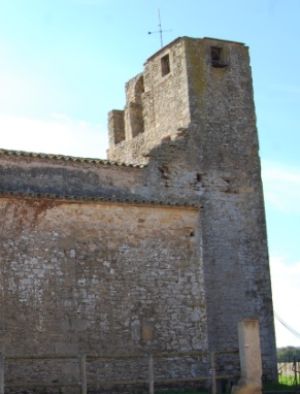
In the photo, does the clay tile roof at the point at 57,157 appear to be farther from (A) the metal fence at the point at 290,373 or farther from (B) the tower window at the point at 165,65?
(A) the metal fence at the point at 290,373

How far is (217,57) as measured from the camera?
76.4 ft

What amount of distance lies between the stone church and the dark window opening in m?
0.06

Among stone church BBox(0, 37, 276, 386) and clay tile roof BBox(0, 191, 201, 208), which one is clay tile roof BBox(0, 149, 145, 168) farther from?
clay tile roof BBox(0, 191, 201, 208)

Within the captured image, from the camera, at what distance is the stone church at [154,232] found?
1734cm

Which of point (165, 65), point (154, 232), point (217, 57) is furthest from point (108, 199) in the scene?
point (217, 57)

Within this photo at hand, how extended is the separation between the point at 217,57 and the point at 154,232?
22.8ft

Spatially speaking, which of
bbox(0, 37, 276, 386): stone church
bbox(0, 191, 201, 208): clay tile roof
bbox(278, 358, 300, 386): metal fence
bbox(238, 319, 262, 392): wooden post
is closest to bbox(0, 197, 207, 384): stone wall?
bbox(0, 37, 276, 386): stone church

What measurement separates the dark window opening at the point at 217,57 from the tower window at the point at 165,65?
4.36ft

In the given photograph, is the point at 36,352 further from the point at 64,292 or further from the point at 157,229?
the point at 157,229

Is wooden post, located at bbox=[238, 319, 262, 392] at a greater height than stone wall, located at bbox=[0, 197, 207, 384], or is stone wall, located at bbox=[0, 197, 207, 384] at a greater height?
stone wall, located at bbox=[0, 197, 207, 384]

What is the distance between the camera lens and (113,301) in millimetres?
17984

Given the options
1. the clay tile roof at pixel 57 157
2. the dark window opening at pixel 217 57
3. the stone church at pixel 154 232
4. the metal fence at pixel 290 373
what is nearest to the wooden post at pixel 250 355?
the stone church at pixel 154 232

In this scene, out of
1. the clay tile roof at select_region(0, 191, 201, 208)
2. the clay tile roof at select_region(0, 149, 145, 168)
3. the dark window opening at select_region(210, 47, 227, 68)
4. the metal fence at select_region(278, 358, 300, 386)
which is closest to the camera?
the clay tile roof at select_region(0, 191, 201, 208)

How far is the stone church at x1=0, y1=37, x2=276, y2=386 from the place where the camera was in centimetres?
1734
